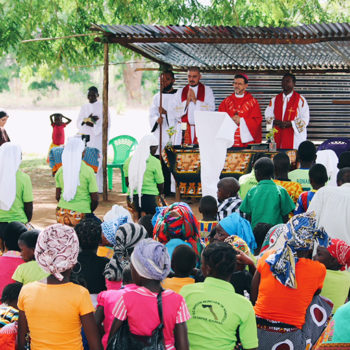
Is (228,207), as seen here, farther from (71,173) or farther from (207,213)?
(71,173)

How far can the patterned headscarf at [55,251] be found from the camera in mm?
3682

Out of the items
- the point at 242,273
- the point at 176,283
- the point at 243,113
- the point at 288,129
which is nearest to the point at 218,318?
the point at 176,283

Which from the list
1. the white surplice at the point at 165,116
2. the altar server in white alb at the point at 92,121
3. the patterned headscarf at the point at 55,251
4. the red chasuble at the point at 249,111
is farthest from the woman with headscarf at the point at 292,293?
the altar server in white alb at the point at 92,121

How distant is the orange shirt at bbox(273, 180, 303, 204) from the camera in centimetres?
685

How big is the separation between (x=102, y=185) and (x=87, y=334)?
913cm

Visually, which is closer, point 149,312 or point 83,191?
point 149,312

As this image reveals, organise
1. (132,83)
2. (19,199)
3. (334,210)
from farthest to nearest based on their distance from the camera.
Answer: (132,83) < (19,199) < (334,210)

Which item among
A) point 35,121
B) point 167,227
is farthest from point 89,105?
point 35,121

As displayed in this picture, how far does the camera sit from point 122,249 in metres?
4.57

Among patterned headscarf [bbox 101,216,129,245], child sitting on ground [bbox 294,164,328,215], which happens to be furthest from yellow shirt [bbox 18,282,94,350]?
child sitting on ground [bbox 294,164,328,215]

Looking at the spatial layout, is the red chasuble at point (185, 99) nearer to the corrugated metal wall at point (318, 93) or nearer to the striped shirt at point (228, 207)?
the corrugated metal wall at point (318, 93)

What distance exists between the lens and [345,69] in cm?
1405

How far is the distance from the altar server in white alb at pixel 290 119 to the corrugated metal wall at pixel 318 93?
1967mm

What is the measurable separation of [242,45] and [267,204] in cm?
684
